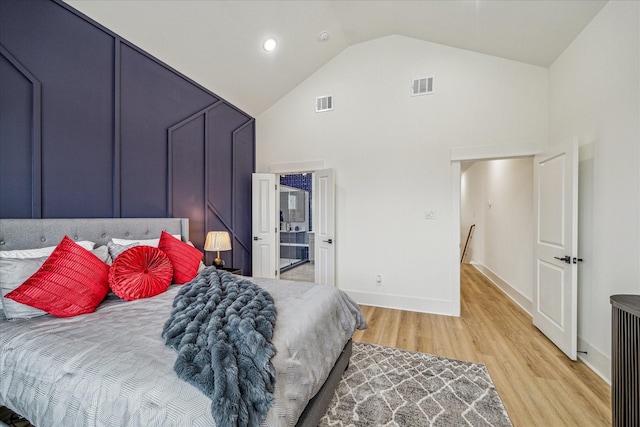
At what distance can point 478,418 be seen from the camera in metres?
1.71

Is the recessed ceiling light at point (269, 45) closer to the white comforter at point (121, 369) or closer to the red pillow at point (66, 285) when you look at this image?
the red pillow at point (66, 285)

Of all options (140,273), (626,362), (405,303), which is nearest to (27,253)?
(140,273)

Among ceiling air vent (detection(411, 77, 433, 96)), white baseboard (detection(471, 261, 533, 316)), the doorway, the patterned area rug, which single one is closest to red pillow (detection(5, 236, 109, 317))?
the patterned area rug

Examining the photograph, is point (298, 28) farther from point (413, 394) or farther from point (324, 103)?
point (413, 394)

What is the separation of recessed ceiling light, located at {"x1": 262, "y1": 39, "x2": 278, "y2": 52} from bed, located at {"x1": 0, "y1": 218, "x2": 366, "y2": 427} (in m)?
2.91

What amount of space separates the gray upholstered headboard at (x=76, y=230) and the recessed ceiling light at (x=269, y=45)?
2.42m

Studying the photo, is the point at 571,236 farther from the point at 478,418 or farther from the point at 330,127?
the point at 330,127

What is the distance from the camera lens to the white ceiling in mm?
2465

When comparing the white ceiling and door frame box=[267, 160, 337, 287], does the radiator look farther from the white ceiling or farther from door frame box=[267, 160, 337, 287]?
door frame box=[267, 160, 337, 287]

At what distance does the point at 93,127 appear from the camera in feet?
7.74

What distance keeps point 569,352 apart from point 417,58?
3.72m

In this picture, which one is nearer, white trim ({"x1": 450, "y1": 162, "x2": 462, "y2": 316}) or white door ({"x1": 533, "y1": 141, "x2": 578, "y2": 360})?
white door ({"x1": 533, "y1": 141, "x2": 578, "y2": 360})

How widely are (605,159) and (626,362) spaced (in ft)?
5.39

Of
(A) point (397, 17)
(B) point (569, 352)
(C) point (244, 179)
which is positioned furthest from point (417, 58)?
(B) point (569, 352)
